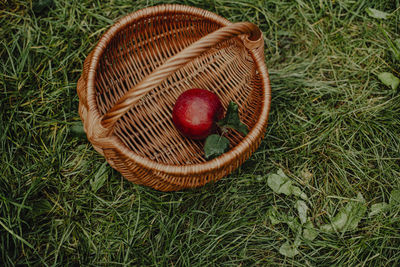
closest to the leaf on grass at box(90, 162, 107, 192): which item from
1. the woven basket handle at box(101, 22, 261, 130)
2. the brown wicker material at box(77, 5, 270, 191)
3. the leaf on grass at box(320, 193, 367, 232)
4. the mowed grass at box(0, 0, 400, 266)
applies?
the mowed grass at box(0, 0, 400, 266)

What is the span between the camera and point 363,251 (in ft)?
4.22

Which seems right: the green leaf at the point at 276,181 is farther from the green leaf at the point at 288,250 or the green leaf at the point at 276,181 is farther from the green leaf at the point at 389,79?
the green leaf at the point at 389,79

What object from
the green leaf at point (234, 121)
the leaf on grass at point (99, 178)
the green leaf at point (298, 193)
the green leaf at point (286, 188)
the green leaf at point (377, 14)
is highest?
the green leaf at point (377, 14)

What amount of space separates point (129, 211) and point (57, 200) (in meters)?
0.32

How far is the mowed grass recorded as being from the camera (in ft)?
4.12

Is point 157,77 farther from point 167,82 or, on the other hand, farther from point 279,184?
point 279,184

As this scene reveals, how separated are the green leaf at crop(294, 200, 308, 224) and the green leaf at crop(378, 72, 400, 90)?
2.67 feet

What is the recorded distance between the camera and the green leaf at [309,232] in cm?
130

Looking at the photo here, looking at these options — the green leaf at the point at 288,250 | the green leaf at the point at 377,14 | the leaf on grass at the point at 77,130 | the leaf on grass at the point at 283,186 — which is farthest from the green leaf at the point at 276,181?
the green leaf at the point at 377,14

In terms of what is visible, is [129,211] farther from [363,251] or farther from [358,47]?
[358,47]

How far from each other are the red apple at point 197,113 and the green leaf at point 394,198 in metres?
0.88

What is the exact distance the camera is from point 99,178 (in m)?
1.35

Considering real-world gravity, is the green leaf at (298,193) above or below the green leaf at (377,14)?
below

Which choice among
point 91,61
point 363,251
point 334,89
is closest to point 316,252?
point 363,251
